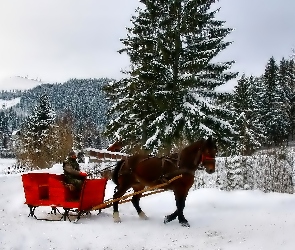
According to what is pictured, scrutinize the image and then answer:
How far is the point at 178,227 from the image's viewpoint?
9.05m

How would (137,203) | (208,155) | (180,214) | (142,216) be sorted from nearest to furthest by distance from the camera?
(180,214)
(208,155)
(142,216)
(137,203)

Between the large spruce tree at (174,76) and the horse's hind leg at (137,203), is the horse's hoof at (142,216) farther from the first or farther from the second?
the large spruce tree at (174,76)

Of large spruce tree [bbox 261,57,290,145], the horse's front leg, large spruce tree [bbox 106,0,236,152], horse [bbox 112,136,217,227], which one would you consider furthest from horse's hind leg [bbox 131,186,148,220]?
large spruce tree [bbox 261,57,290,145]

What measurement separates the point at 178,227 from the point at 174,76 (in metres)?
13.5

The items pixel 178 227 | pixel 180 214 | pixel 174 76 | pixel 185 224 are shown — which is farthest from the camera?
pixel 174 76

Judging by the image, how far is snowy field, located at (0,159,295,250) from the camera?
7.54 meters

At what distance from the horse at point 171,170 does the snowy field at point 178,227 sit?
524mm

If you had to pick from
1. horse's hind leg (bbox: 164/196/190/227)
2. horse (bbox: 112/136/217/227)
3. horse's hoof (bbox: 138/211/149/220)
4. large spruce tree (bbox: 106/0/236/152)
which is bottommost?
horse's hoof (bbox: 138/211/149/220)

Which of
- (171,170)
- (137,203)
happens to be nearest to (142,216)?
(137,203)

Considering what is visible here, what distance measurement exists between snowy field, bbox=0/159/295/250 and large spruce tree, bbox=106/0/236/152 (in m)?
8.77

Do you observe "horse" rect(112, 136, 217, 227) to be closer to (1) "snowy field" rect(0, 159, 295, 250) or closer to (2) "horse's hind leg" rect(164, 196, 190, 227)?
(2) "horse's hind leg" rect(164, 196, 190, 227)

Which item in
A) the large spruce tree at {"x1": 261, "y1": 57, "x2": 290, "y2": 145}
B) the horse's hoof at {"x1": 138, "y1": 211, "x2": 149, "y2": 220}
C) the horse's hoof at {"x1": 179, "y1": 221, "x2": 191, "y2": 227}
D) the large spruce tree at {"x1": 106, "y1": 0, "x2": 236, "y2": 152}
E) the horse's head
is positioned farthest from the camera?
the large spruce tree at {"x1": 261, "y1": 57, "x2": 290, "y2": 145}

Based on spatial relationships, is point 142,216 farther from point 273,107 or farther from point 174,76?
point 273,107

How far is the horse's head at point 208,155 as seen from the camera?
370 inches
